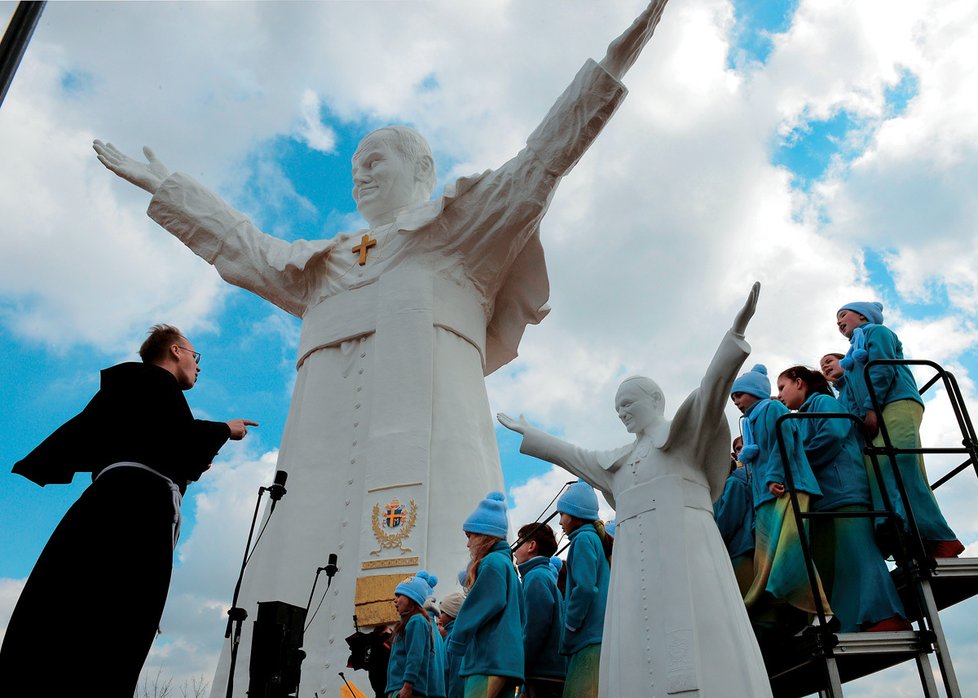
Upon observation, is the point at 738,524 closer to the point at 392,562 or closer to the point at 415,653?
the point at 415,653

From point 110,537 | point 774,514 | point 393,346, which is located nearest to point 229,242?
point 393,346

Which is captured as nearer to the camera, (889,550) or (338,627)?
(889,550)

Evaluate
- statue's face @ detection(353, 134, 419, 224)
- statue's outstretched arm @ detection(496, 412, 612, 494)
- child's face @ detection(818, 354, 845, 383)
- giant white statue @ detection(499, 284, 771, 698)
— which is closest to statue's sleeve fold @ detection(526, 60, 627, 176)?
statue's face @ detection(353, 134, 419, 224)

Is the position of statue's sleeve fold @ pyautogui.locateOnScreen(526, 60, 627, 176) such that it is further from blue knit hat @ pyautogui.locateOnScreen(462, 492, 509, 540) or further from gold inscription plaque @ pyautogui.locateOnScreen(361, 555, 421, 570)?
blue knit hat @ pyautogui.locateOnScreen(462, 492, 509, 540)

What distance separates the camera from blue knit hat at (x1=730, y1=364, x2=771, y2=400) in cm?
575

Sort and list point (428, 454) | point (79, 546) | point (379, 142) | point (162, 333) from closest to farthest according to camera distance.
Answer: point (79, 546) < point (162, 333) < point (428, 454) < point (379, 142)

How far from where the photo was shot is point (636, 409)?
514cm

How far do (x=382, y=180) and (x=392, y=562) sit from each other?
4833mm

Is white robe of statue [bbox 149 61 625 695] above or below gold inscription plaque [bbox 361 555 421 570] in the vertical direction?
above

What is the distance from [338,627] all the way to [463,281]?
382 centimetres

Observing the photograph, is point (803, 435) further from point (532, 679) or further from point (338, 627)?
point (338, 627)

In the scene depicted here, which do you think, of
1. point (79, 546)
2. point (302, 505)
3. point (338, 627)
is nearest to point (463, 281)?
point (302, 505)

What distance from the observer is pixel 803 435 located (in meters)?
5.47

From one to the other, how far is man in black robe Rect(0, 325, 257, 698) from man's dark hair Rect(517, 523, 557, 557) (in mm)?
2422
